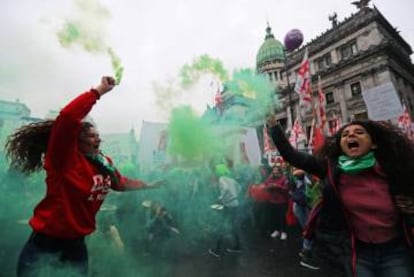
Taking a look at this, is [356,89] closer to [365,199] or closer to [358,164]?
[358,164]

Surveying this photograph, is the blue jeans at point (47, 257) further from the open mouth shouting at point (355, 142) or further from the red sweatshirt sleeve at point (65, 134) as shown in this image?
the open mouth shouting at point (355, 142)

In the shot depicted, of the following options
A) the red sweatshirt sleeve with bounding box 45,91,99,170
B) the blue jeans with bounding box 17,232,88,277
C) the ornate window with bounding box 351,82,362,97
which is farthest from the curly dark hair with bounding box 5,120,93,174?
the ornate window with bounding box 351,82,362,97

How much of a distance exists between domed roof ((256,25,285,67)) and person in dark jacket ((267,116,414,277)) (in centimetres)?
2482

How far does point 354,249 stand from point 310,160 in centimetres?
74

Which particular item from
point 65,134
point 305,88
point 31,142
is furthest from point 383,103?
point 31,142

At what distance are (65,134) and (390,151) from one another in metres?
2.48

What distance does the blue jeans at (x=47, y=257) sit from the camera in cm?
181

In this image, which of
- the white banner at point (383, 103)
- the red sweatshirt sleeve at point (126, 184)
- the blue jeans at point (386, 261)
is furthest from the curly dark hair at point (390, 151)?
the white banner at point (383, 103)

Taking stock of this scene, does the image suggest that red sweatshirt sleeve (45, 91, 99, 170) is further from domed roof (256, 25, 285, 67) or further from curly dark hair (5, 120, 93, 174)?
domed roof (256, 25, 285, 67)

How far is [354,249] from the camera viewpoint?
6.51ft

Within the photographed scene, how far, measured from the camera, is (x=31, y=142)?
6.98 ft

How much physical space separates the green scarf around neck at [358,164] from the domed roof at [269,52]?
2502 cm

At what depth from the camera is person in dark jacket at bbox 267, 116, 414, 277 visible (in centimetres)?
188

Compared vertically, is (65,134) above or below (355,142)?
above
